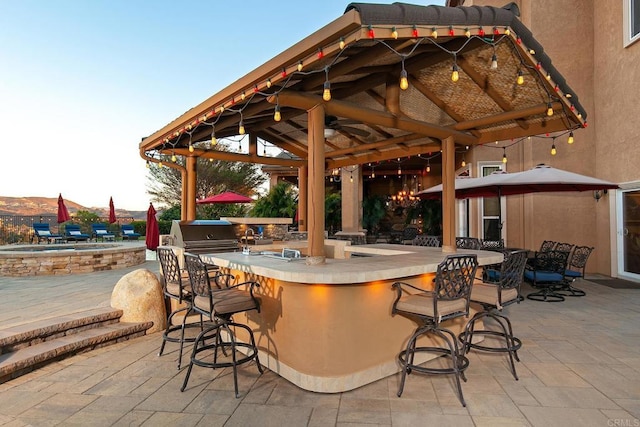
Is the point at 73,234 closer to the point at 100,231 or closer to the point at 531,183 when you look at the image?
the point at 100,231

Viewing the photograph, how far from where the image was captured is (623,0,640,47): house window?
24.6 ft

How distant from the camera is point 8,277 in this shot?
7.78 meters

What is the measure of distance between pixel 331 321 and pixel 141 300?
2817mm

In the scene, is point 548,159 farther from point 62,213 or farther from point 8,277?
point 62,213

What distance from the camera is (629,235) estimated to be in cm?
803

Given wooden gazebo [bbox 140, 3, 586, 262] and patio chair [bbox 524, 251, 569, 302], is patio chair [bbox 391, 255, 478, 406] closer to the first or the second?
wooden gazebo [bbox 140, 3, 586, 262]

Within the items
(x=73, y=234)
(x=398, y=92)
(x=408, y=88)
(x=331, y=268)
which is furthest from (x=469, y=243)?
(x=73, y=234)

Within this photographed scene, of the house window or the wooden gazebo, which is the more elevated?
the house window

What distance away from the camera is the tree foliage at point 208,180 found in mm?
22047

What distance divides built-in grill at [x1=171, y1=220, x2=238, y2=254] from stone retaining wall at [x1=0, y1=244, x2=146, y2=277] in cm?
430

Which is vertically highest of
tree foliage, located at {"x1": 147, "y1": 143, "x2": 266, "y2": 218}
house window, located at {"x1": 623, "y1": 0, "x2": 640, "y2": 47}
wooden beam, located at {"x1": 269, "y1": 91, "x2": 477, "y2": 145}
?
house window, located at {"x1": 623, "y1": 0, "x2": 640, "y2": 47}

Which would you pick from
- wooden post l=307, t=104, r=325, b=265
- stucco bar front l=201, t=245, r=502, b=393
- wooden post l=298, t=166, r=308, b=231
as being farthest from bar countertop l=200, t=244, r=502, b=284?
wooden post l=298, t=166, r=308, b=231

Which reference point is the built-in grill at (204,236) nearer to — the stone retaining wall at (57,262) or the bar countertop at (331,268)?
the bar countertop at (331,268)

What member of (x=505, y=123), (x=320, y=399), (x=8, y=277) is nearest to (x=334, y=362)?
(x=320, y=399)
